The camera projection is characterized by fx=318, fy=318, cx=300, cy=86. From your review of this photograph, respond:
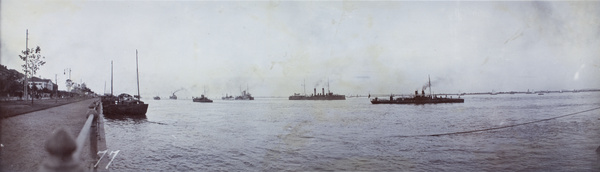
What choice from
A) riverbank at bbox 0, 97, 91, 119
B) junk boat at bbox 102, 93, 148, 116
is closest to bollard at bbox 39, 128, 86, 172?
riverbank at bbox 0, 97, 91, 119

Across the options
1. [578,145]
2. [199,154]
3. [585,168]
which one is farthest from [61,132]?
[578,145]

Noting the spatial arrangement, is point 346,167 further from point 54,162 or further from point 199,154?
point 54,162

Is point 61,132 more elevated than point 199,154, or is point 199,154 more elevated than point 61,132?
point 61,132

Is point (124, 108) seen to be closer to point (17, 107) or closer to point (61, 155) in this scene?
point (17, 107)

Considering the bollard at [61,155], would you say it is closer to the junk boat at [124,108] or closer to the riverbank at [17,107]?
the riverbank at [17,107]

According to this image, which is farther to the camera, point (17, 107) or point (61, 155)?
point (17, 107)

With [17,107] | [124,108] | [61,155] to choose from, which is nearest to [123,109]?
[124,108]

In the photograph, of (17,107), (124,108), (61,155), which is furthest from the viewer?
(124,108)

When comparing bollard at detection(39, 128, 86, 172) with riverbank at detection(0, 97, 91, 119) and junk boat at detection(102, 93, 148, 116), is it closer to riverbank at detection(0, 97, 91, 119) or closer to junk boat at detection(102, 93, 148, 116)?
riverbank at detection(0, 97, 91, 119)
